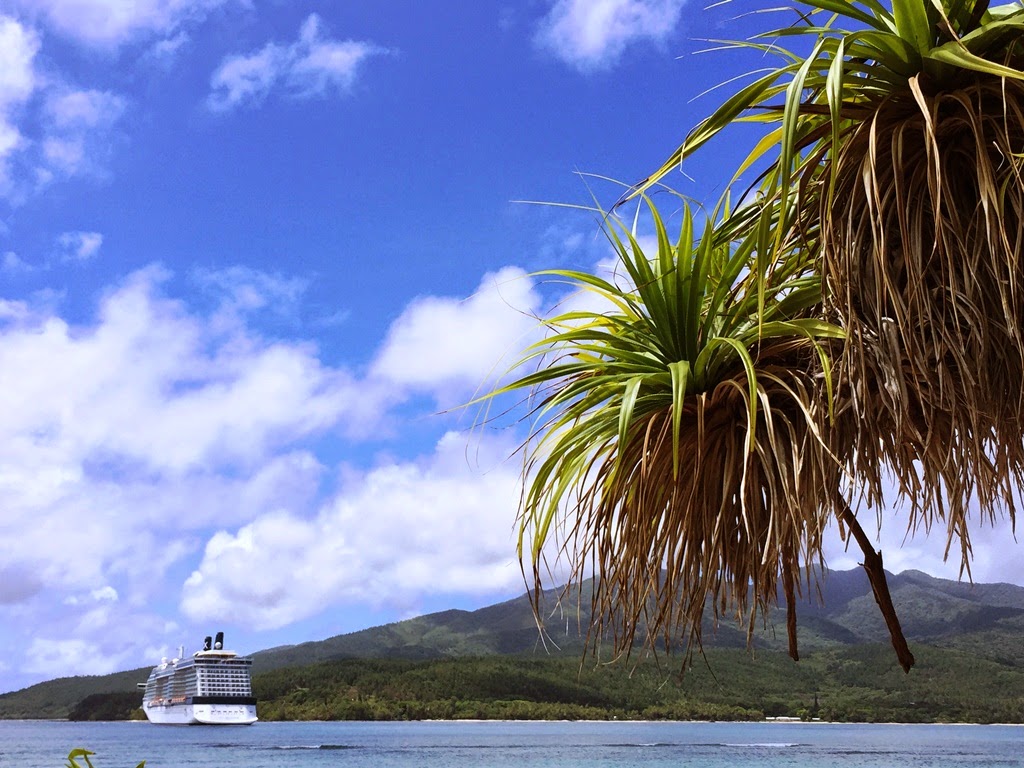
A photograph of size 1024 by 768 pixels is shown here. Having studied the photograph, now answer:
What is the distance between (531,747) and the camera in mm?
62344

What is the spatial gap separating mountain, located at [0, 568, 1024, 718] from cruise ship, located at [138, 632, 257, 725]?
2242cm

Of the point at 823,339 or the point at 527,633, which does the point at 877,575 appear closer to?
the point at 823,339

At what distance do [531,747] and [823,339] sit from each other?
64.5m

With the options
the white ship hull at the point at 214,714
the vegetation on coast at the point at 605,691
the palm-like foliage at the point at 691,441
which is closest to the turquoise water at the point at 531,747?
the white ship hull at the point at 214,714

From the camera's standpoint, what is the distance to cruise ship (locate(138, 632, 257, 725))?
69.2 m

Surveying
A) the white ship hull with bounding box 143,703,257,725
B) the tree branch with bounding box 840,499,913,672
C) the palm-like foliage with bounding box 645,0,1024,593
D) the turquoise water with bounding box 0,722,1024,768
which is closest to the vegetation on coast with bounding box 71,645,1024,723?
the turquoise water with bounding box 0,722,1024,768

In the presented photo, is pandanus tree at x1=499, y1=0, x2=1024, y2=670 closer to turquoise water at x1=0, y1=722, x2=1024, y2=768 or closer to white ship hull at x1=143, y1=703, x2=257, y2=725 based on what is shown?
turquoise water at x1=0, y1=722, x2=1024, y2=768

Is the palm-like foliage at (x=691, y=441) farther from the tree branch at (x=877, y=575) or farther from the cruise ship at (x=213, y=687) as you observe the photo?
the cruise ship at (x=213, y=687)

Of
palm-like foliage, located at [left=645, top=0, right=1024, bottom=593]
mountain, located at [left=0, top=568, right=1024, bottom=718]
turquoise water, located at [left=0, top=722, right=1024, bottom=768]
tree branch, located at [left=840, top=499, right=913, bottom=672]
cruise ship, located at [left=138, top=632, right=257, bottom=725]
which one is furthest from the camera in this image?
mountain, located at [left=0, top=568, right=1024, bottom=718]

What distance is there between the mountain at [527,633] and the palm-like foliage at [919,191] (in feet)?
291

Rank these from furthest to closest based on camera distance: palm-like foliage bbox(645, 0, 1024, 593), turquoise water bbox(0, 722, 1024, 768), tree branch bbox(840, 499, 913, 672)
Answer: turquoise water bbox(0, 722, 1024, 768) < tree branch bbox(840, 499, 913, 672) < palm-like foliage bbox(645, 0, 1024, 593)

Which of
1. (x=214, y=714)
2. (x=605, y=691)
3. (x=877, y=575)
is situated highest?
(x=877, y=575)

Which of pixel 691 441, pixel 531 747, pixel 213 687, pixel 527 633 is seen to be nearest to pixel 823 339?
pixel 691 441

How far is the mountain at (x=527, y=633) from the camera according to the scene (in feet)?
336
